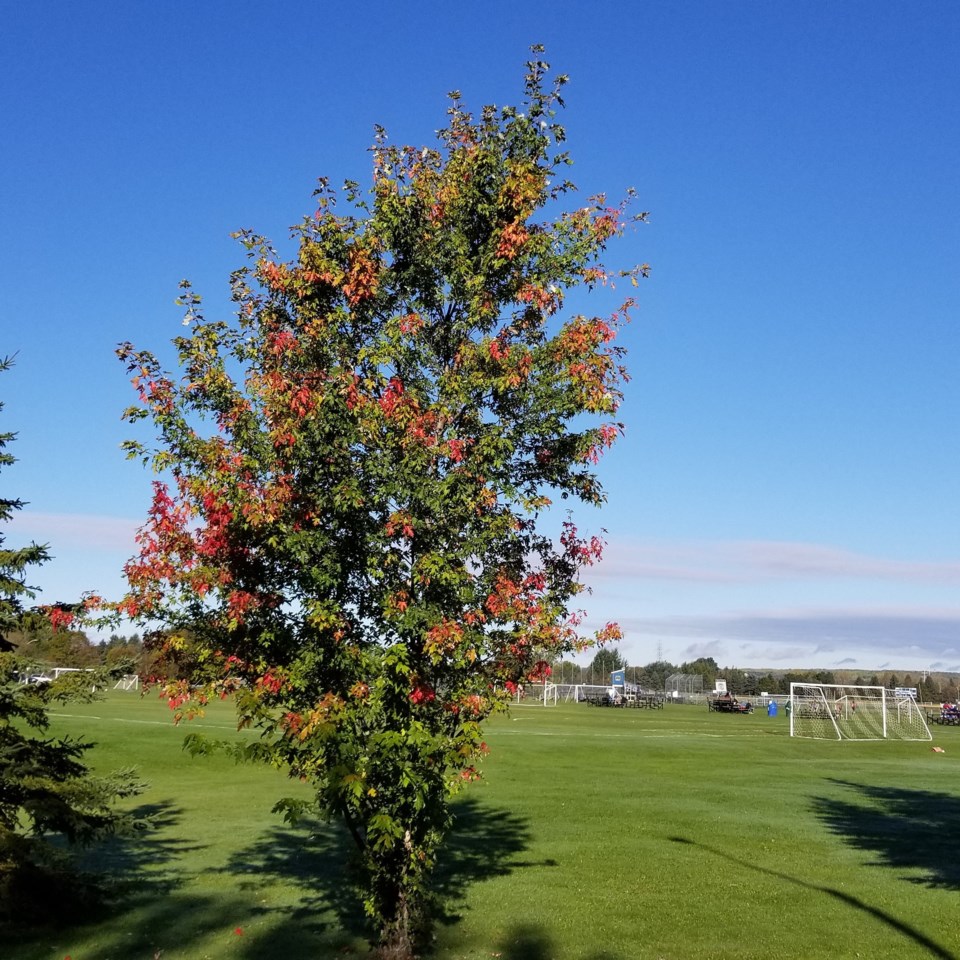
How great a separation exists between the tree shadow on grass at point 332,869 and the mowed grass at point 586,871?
0.07m

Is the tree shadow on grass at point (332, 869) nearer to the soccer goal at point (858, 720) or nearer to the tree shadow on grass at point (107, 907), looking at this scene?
the tree shadow on grass at point (107, 907)

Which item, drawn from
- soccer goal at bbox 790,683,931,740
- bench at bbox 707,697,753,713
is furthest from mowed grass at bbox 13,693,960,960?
bench at bbox 707,697,753,713

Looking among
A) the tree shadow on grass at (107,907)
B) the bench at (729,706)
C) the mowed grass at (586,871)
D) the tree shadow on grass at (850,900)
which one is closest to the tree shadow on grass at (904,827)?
the mowed grass at (586,871)

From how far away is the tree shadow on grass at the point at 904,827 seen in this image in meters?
18.9

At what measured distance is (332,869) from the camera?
61.9 ft

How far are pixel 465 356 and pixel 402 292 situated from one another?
1627 mm

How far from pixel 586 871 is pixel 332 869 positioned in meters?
5.12

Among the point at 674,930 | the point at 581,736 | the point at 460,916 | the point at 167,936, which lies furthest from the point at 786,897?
the point at 581,736

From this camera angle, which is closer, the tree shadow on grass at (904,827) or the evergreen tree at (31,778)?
the evergreen tree at (31,778)

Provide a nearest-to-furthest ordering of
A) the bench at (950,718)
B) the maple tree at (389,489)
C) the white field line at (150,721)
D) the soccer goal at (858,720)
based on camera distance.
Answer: the maple tree at (389,489), the white field line at (150,721), the soccer goal at (858,720), the bench at (950,718)

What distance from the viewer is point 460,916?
14.9m

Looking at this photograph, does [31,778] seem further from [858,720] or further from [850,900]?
[858,720]

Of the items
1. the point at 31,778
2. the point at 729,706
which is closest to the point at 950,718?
the point at 729,706

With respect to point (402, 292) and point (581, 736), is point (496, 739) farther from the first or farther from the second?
point (402, 292)
